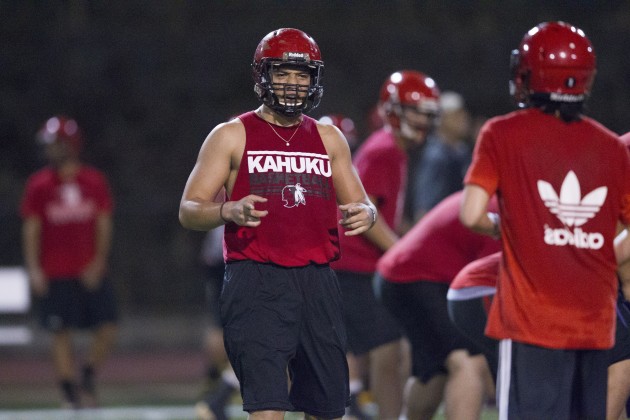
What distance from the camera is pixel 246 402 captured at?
4.52 meters

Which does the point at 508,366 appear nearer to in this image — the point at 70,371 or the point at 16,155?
the point at 70,371

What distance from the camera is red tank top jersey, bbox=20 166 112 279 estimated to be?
9789mm

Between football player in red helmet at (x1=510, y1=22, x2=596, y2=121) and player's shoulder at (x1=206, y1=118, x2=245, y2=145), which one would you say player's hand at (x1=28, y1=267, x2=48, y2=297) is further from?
football player in red helmet at (x1=510, y1=22, x2=596, y2=121)

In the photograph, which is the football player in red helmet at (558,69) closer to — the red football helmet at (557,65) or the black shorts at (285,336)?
the red football helmet at (557,65)

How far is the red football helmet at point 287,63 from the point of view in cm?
465

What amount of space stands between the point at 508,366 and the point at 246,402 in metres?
1.07

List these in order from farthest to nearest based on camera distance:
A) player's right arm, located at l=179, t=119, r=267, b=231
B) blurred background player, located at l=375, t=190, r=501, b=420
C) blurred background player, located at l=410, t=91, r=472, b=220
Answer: blurred background player, located at l=410, t=91, r=472, b=220 → blurred background player, located at l=375, t=190, r=501, b=420 → player's right arm, located at l=179, t=119, r=267, b=231

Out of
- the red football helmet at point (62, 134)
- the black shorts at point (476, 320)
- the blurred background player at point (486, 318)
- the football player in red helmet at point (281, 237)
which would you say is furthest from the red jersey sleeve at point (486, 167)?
the red football helmet at point (62, 134)

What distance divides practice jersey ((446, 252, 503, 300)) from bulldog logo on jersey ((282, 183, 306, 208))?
0.79 meters

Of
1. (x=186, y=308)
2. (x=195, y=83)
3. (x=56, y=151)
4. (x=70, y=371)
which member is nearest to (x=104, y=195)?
(x=56, y=151)

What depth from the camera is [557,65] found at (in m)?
4.11

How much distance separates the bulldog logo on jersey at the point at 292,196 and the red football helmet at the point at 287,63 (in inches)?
12.2

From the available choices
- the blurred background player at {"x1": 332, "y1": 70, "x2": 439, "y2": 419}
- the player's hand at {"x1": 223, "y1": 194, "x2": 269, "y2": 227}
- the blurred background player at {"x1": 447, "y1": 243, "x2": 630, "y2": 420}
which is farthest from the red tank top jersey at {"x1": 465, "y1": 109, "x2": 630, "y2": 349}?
the blurred background player at {"x1": 332, "y1": 70, "x2": 439, "y2": 419}

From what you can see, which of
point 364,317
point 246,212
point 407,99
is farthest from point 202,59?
point 246,212
